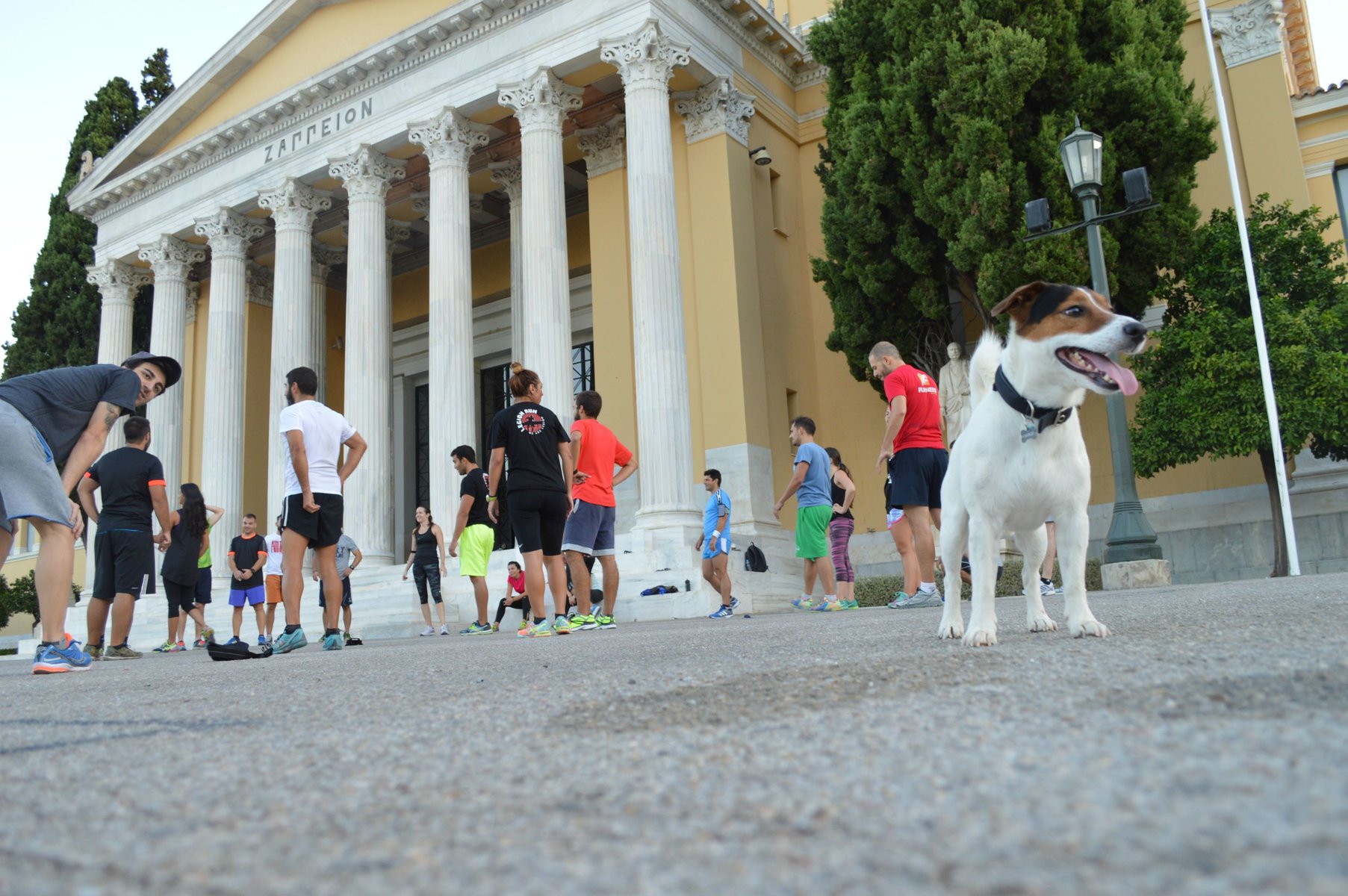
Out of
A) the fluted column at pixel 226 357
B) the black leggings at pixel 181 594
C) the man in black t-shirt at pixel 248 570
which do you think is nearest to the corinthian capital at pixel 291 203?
the fluted column at pixel 226 357

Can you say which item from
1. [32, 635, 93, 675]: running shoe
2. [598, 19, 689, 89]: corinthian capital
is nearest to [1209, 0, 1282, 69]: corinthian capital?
[598, 19, 689, 89]: corinthian capital

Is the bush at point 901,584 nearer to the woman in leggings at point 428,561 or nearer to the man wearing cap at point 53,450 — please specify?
the woman in leggings at point 428,561

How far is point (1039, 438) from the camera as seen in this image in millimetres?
3326

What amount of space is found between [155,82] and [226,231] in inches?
460

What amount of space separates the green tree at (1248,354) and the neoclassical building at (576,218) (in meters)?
2.06

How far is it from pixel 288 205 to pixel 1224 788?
22.0 meters

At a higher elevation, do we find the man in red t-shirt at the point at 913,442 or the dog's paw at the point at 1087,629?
the man in red t-shirt at the point at 913,442

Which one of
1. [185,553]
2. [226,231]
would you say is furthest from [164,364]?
[226,231]

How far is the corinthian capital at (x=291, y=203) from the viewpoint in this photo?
2053 centimetres

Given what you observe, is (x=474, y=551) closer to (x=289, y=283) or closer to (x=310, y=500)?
(x=310, y=500)

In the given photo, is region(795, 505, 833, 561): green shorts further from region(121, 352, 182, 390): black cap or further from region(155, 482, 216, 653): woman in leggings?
region(121, 352, 182, 390): black cap

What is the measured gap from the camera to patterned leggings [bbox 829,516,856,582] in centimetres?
1175

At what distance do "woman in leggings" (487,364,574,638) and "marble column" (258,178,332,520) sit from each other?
539 inches

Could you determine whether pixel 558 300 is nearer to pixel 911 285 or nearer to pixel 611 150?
pixel 611 150
